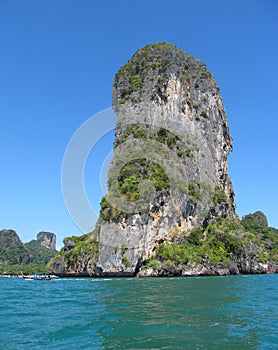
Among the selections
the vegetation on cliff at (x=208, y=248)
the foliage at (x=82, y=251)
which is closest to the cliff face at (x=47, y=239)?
the foliage at (x=82, y=251)

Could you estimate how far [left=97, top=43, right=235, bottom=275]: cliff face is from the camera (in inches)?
1880

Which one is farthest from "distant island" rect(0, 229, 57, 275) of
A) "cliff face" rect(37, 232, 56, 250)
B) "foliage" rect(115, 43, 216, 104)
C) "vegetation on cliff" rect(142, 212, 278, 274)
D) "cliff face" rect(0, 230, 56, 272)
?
"vegetation on cliff" rect(142, 212, 278, 274)

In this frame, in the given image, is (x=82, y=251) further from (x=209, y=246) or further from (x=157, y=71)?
(x=157, y=71)

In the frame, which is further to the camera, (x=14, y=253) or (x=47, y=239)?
(x=47, y=239)

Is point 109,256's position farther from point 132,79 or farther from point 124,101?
point 132,79

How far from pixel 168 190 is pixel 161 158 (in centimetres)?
668

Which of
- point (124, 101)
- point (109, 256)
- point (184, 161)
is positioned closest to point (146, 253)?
point (109, 256)

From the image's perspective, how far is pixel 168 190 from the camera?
5112 cm

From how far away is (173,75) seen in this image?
213 feet

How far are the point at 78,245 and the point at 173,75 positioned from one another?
33.7 metres

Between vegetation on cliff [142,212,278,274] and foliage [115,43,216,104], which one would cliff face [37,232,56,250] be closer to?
foliage [115,43,216,104]

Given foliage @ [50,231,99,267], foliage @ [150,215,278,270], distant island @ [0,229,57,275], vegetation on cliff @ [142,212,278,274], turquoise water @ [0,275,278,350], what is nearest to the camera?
turquoise water @ [0,275,278,350]

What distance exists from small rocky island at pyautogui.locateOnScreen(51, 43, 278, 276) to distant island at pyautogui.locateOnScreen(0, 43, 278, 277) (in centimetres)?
14

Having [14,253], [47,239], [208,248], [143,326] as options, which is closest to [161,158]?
[208,248]
